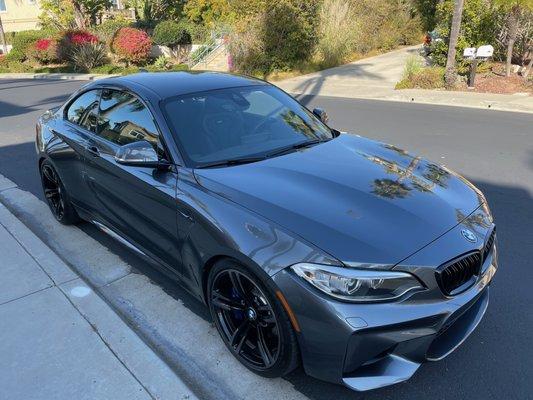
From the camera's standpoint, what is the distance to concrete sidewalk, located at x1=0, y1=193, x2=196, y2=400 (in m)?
2.64

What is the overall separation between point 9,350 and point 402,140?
23.0 feet

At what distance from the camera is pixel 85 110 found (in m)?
4.40

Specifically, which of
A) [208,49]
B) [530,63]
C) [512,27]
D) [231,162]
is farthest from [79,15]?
[231,162]

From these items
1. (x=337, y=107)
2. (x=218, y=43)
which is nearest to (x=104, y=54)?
(x=218, y=43)

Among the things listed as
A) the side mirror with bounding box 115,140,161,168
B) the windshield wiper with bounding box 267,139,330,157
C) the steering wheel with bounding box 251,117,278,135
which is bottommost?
the windshield wiper with bounding box 267,139,330,157

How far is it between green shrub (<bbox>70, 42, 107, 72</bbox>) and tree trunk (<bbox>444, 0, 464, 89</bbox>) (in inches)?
801

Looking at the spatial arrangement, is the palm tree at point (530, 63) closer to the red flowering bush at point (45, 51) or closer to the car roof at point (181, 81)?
the car roof at point (181, 81)

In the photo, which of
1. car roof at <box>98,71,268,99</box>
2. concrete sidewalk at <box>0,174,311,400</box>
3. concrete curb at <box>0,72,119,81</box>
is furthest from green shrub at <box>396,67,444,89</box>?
concrete curb at <box>0,72,119,81</box>

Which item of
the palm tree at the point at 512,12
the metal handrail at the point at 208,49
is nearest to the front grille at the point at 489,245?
the palm tree at the point at 512,12

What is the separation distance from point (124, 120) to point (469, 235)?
2648 mm

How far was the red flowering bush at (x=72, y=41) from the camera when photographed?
28.1m

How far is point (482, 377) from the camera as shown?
8.77 feet

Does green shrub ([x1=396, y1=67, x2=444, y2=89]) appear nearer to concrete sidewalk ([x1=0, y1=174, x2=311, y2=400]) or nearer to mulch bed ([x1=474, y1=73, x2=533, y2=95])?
mulch bed ([x1=474, y1=73, x2=533, y2=95])

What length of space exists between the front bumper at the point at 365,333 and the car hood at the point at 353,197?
23 centimetres
